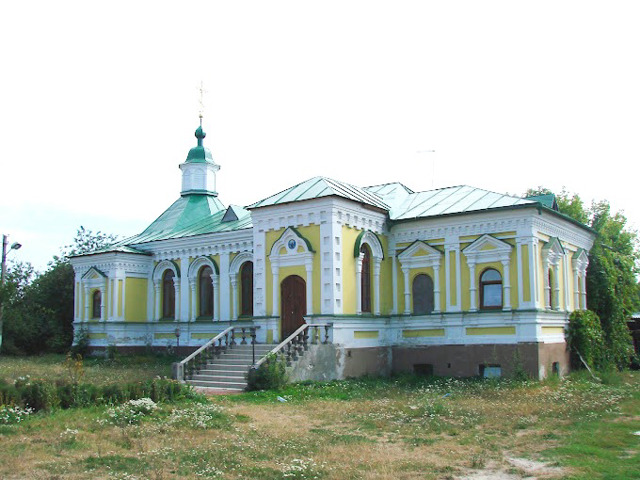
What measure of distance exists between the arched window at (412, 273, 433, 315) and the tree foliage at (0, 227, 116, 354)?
56.7 feet

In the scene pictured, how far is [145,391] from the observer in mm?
14539

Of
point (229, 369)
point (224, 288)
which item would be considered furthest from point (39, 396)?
point (224, 288)

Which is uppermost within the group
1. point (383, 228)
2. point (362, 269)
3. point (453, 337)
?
point (383, 228)

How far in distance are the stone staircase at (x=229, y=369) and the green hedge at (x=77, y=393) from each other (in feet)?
9.70

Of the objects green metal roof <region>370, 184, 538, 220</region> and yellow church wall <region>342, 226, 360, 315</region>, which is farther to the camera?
green metal roof <region>370, 184, 538, 220</region>

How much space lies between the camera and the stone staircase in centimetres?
1820

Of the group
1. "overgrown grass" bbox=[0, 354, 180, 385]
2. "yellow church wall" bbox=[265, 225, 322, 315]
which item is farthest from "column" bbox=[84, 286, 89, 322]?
"yellow church wall" bbox=[265, 225, 322, 315]

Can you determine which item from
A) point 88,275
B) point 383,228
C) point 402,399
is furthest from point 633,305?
point 88,275

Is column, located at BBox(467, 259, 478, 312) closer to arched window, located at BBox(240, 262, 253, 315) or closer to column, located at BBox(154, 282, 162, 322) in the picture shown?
arched window, located at BBox(240, 262, 253, 315)

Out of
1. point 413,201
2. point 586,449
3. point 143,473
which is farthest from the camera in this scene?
point 413,201

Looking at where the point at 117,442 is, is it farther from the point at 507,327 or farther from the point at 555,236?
the point at 555,236

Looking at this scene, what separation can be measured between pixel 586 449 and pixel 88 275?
23159 mm

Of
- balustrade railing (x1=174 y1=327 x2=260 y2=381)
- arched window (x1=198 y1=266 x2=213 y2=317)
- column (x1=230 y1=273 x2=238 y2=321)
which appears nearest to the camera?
balustrade railing (x1=174 y1=327 x2=260 y2=381)

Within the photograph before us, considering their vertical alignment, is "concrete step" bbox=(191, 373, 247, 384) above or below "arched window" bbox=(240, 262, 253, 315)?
below
